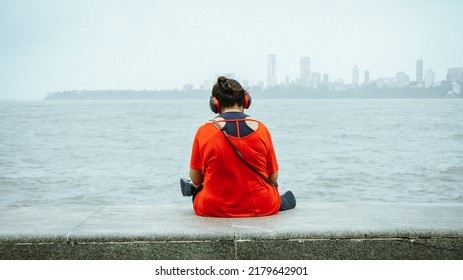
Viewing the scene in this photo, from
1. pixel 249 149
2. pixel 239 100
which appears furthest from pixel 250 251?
pixel 239 100

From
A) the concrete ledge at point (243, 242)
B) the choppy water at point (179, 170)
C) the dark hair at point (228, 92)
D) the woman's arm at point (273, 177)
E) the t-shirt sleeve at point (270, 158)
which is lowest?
the choppy water at point (179, 170)

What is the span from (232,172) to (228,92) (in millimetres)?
549

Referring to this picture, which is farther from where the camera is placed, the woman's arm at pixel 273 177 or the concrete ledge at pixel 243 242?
the woman's arm at pixel 273 177

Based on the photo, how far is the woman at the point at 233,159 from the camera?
181 inches

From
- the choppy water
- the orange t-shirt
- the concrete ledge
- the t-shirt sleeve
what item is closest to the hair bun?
the orange t-shirt

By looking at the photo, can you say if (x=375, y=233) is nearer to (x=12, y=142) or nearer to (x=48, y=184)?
(x=48, y=184)

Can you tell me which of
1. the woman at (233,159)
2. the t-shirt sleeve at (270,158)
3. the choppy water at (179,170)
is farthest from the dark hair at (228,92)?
the choppy water at (179,170)

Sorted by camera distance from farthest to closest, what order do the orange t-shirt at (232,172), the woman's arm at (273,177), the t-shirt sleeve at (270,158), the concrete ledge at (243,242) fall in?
the woman's arm at (273,177)
the t-shirt sleeve at (270,158)
the orange t-shirt at (232,172)
the concrete ledge at (243,242)

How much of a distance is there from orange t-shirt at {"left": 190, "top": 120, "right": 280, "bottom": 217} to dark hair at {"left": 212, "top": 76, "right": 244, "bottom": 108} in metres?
0.19

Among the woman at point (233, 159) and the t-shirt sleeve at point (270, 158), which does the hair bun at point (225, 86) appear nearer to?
the woman at point (233, 159)

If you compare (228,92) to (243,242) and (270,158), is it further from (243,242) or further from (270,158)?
(243,242)

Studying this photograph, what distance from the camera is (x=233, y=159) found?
4.59 meters

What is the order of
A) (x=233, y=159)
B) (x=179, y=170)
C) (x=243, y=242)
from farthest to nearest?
1. (x=179, y=170)
2. (x=233, y=159)
3. (x=243, y=242)

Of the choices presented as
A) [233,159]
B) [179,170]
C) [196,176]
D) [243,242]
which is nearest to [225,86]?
[233,159]
